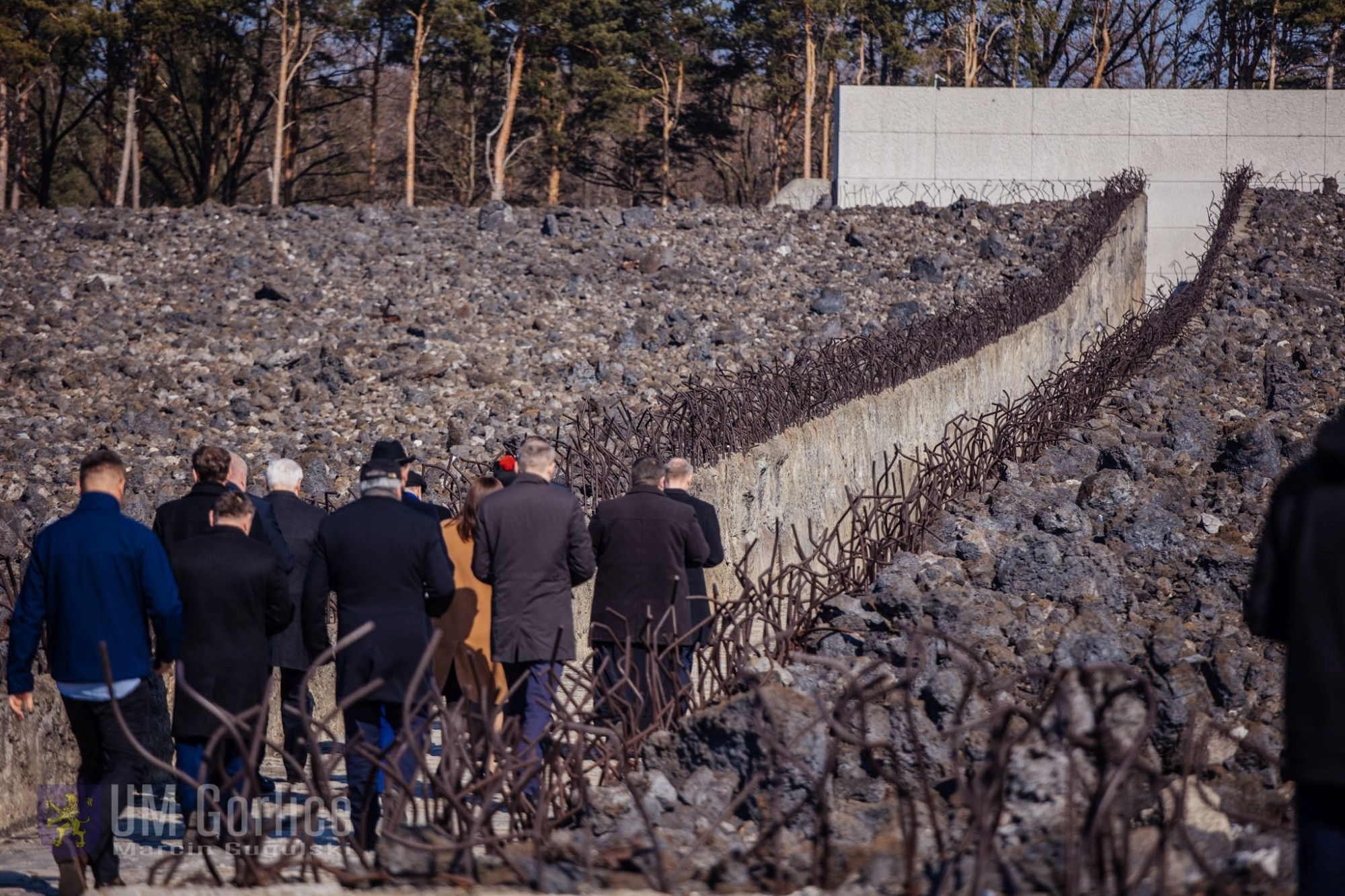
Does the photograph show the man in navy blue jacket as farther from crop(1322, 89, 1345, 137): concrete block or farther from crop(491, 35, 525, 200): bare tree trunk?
crop(1322, 89, 1345, 137): concrete block

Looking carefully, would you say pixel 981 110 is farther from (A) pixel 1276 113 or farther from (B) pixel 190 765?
(B) pixel 190 765

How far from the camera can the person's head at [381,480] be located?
15.1 ft

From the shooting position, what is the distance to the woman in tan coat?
5.19 meters

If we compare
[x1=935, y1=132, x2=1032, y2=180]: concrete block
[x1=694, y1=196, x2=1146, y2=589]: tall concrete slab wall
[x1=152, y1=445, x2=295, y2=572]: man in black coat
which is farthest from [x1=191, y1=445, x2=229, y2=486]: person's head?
[x1=935, y1=132, x2=1032, y2=180]: concrete block

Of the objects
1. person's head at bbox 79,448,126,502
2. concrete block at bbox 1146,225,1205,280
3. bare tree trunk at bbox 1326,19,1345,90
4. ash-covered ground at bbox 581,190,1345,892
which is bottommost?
ash-covered ground at bbox 581,190,1345,892

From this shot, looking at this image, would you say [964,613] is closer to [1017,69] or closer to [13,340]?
[13,340]

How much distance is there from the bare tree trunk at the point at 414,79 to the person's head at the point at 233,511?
2028 cm

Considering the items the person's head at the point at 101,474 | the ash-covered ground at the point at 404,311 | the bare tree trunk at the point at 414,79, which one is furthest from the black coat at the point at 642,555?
the bare tree trunk at the point at 414,79

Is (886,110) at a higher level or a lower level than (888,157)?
higher

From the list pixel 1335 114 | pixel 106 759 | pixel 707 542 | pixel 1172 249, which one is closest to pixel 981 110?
pixel 1172 249

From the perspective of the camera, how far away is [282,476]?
5.39 metres

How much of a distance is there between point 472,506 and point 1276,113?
69.1ft

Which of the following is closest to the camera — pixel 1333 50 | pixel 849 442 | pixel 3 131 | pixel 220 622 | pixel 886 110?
pixel 220 622

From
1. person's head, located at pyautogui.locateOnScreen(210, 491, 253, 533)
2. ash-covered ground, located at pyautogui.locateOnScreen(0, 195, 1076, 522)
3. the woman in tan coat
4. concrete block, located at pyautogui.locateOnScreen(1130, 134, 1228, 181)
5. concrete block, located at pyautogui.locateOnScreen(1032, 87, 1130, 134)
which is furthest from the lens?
concrete block, located at pyautogui.locateOnScreen(1130, 134, 1228, 181)
